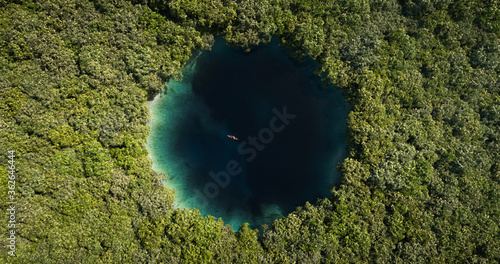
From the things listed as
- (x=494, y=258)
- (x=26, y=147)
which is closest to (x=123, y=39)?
(x=26, y=147)

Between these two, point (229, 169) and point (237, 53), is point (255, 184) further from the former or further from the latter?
point (237, 53)

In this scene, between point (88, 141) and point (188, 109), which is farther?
point (188, 109)

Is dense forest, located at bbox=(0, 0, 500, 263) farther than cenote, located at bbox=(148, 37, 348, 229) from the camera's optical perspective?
No

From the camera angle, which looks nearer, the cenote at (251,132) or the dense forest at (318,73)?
the dense forest at (318,73)

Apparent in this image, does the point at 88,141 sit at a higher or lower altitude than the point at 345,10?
lower
